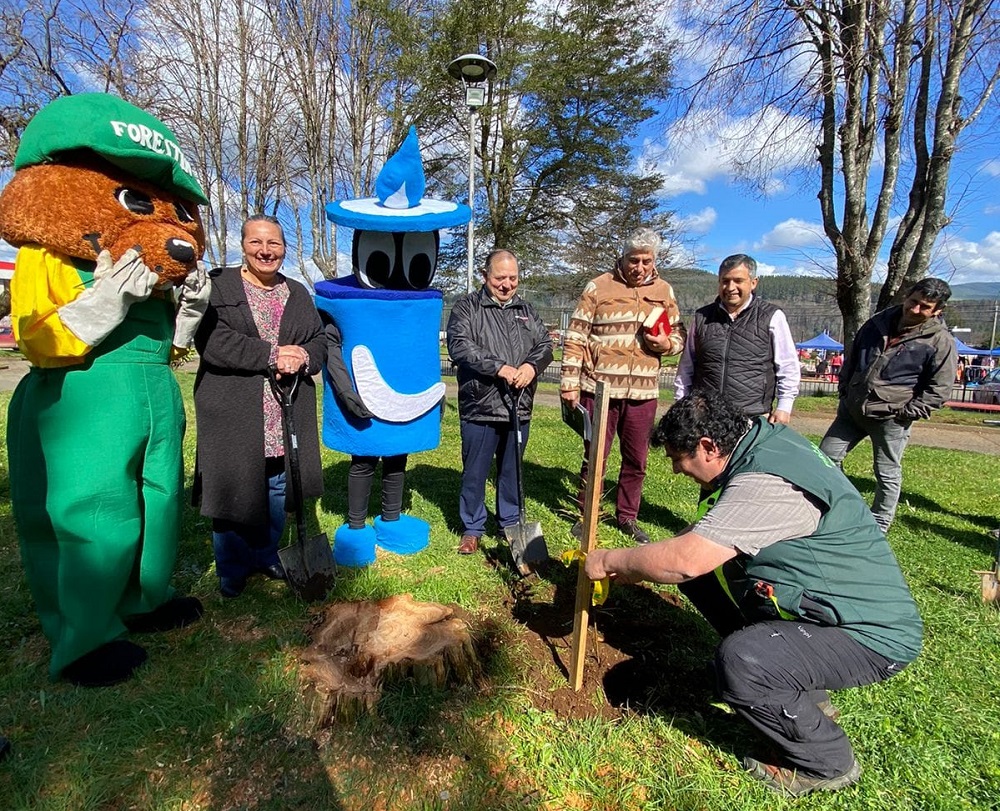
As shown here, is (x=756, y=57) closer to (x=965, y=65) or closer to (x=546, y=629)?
(x=965, y=65)

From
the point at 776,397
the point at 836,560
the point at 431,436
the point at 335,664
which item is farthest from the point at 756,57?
the point at 335,664

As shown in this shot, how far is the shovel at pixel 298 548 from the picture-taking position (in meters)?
2.60

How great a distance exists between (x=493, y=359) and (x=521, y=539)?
1011 mm

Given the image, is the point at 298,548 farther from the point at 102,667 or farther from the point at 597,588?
the point at 597,588

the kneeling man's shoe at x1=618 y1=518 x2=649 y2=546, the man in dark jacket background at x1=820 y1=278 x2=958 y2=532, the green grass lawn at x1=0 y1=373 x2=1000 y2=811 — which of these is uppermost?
the man in dark jacket background at x1=820 y1=278 x2=958 y2=532

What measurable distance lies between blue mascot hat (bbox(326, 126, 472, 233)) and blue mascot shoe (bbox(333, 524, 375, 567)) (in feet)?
5.37

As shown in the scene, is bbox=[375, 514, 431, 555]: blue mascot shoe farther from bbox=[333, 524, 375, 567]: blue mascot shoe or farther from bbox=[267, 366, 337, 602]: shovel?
bbox=[267, 366, 337, 602]: shovel

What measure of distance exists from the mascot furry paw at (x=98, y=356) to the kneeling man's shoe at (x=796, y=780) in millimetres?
2326

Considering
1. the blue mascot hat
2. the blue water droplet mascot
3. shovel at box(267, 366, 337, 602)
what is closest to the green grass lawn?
shovel at box(267, 366, 337, 602)

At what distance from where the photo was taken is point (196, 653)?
2.37 m

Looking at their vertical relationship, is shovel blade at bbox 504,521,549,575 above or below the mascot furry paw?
below

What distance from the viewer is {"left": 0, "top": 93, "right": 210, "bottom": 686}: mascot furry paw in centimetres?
186

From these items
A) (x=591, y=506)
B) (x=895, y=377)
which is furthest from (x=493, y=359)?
(x=895, y=377)

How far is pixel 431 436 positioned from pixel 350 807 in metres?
1.75
